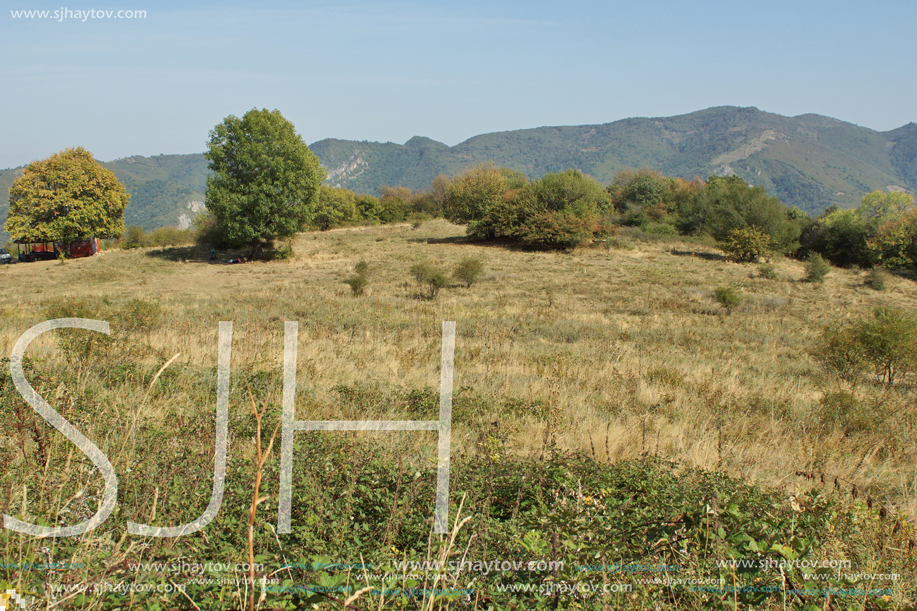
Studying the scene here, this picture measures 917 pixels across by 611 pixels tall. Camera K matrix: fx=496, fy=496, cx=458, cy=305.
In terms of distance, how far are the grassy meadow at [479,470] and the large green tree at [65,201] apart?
2966 centimetres

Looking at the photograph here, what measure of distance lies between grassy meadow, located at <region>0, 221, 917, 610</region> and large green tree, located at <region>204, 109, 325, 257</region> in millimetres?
20547

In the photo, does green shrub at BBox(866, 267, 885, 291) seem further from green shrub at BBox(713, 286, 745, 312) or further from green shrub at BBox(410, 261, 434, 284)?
green shrub at BBox(410, 261, 434, 284)

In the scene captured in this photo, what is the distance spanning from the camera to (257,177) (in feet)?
104

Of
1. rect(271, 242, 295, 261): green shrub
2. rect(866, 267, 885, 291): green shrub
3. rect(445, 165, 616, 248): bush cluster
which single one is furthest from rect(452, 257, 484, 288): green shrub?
rect(866, 267, 885, 291): green shrub

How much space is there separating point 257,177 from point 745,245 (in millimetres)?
34256

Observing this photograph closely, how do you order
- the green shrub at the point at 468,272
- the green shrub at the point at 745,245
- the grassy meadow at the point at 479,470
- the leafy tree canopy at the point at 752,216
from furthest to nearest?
the leafy tree canopy at the point at 752,216 < the green shrub at the point at 745,245 < the green shrub at the point at 468,272 < the grassy meadow at the point at 479,470

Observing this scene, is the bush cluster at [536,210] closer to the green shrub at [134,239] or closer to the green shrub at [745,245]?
the green shrub at [745,245]

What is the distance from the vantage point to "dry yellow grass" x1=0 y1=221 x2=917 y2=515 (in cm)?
450

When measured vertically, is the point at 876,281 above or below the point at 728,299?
above

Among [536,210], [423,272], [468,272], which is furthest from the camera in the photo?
[536,210]

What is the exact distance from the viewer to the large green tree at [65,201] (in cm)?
3416

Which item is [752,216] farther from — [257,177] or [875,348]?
[257,177]

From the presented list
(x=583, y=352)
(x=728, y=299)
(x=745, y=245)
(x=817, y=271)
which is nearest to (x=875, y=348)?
(x=583, y=352)

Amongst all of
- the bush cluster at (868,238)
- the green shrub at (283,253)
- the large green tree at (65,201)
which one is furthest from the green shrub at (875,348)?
the large green tree at (65,201)
